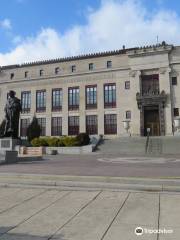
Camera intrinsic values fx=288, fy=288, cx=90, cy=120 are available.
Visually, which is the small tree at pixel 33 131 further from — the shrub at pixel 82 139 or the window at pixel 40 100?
the shrub at pixel 82 139

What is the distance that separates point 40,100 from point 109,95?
40.9ft

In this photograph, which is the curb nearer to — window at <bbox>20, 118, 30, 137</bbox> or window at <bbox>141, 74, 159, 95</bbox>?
window at <bbox>141, 74, 159, 95</bbox>

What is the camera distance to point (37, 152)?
31.9 meters

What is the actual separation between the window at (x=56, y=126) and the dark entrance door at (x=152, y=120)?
14213 millimetres

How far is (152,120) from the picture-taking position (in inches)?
1718

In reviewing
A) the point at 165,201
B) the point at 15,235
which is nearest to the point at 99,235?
the point at 15,235

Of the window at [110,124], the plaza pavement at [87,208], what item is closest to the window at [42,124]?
the window at [110,124]

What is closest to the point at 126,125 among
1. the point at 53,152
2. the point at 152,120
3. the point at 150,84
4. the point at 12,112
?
the point at 152,120

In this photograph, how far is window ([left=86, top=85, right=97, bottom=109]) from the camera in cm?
4662

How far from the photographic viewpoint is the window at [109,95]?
149 ft

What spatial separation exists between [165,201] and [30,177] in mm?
4690

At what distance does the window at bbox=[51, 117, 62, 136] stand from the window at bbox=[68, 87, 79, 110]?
2998 millimetres

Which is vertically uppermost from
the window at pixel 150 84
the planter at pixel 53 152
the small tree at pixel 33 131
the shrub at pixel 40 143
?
the window at pixel 150 84

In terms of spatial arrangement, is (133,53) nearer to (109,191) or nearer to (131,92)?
(131,92)
